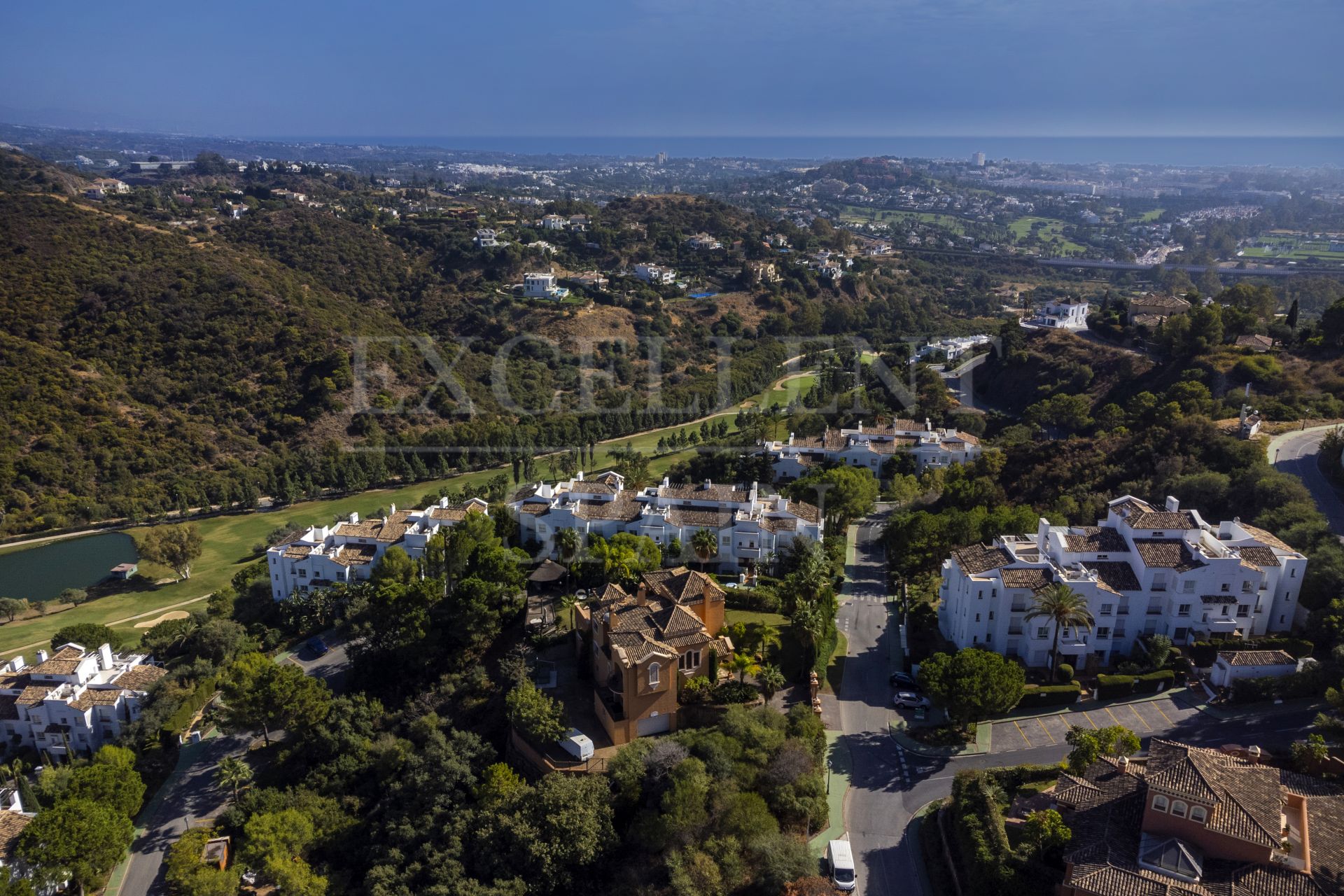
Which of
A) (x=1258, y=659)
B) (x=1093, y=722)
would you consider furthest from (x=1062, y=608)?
(x=1258, y=659)

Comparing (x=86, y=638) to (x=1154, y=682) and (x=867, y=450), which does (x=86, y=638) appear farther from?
(x=1154, y=682)

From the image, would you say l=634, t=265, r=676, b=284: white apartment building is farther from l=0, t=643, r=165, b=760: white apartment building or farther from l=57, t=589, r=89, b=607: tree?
l=0, t=643, r=165, b=760: white apartment building

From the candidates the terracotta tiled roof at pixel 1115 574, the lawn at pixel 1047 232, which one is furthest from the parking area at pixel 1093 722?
the lawn at pixel 1047 232

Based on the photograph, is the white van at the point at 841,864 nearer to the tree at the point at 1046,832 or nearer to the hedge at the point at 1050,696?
the tree at the point at 1046,832

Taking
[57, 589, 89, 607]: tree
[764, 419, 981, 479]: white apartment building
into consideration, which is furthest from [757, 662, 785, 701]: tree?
[57, 589, 89, 607]: tree

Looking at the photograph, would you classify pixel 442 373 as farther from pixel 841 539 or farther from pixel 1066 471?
pixel 1066 471

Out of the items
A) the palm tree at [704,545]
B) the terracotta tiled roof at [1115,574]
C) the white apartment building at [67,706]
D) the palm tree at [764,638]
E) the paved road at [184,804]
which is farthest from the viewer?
the palm tree at [704,545]

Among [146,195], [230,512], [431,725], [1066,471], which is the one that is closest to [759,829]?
[431,725]
